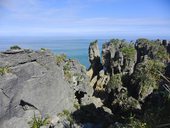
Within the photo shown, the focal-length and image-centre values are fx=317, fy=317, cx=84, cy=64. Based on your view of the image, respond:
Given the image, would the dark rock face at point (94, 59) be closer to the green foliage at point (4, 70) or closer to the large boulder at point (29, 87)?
the large boulder at point (29, 87)

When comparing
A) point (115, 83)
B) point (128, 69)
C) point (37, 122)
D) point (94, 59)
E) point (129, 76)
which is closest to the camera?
point (37, 122)

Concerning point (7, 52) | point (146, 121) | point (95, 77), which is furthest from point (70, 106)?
point (95, 77)

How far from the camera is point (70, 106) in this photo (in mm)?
37312

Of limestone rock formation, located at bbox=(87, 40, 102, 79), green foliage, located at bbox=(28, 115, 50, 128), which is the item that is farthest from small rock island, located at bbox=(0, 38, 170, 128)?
limestone rock formation, located at bbox=(87, 40, 102, 79)

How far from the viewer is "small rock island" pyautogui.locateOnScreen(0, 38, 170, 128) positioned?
3158 cm

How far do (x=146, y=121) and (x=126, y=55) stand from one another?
97.4 ft

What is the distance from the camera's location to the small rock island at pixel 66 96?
3158cm

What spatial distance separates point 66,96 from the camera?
122ft

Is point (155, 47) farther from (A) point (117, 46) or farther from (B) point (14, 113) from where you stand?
(B) point (14, 113)

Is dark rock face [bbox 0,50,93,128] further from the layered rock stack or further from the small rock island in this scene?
the layered rock stack

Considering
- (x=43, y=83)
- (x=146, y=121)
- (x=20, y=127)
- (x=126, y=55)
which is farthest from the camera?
(x=126, y=55)

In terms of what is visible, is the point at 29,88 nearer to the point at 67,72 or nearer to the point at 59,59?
the point at 59,59

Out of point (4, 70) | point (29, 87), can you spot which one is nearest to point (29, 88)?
point (29, 87)

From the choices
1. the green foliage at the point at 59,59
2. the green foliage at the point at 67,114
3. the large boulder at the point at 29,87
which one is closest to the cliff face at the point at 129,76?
the green foliage at the point at 67,114
